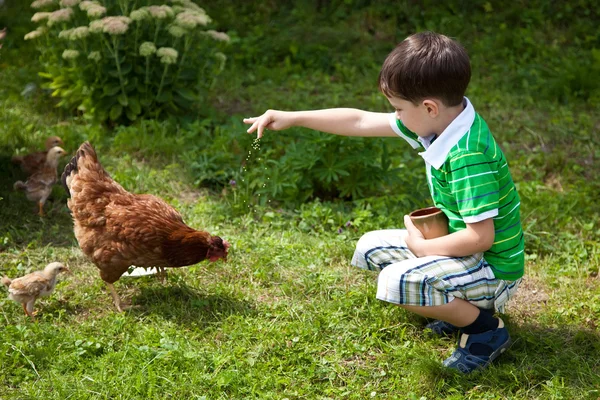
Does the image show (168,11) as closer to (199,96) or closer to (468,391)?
(199,96)

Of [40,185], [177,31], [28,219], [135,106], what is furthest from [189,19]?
[28,219]

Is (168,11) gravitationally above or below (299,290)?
above

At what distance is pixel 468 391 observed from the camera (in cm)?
346

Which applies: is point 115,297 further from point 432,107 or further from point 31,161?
point 432,107

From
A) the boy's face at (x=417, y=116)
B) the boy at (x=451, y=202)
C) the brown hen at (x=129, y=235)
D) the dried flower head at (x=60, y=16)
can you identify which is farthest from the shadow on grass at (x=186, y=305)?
the dried flower head at (x=60, y=16)

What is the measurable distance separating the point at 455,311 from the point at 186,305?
1612mm

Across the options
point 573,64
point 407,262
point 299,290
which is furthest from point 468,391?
point 573,64

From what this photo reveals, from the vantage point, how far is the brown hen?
3.97m

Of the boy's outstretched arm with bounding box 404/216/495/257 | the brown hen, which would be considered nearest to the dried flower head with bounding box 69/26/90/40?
the brown hen

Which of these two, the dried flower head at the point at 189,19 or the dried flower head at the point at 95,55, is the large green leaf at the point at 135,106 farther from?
the dried flower head at the point at 189,19

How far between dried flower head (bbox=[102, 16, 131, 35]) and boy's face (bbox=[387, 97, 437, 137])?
3.12 m

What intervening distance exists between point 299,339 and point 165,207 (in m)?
1.15

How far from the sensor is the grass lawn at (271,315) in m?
3.48

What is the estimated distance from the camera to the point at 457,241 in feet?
10.8
